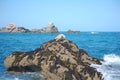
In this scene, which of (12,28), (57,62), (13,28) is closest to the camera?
(57,62)

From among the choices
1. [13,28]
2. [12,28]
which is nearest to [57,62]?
[12,28]

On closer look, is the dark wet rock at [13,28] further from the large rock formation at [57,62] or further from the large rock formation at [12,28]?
the large rock formation at [57,62]

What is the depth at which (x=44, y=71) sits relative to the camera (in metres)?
17.9

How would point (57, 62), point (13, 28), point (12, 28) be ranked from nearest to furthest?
1. point (57, 62)
2. point (12, 28)
3. point (13, 28)

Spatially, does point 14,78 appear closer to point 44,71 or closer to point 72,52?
point 44,71

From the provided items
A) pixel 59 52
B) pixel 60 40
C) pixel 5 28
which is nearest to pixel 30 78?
pixel 59 52

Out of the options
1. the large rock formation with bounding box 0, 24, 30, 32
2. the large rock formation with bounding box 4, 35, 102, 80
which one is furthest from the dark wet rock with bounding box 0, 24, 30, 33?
the large rock formation with bounding box 4, 35, 102, 80

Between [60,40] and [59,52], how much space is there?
2884 millimetres

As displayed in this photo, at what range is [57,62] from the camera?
59.4 ft

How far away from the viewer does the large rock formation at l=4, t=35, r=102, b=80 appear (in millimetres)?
16989

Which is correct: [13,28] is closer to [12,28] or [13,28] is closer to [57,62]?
[12,28]

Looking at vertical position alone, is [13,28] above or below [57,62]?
above

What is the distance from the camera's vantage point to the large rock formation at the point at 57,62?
55.7 ft

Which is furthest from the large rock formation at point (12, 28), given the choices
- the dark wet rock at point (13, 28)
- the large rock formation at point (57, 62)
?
the large rock formation at point (57, 62)
